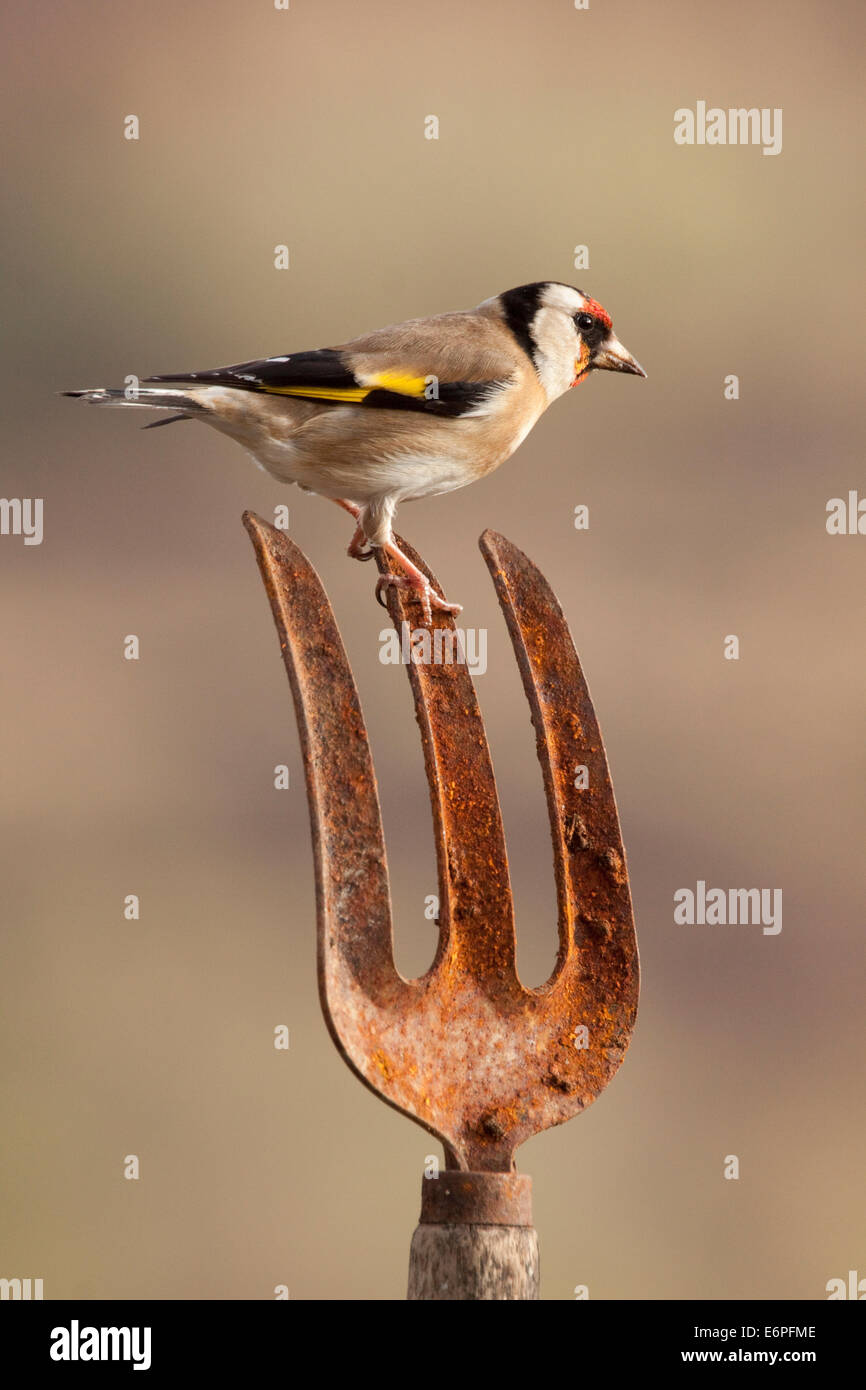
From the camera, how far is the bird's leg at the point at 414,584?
2.65 meters

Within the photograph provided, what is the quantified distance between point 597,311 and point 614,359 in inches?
4.7

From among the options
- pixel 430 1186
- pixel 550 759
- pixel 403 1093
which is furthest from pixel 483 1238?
pixel 550 759

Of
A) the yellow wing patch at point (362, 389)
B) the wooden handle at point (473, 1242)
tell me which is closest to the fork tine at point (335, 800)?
the wooden handle at point (473, 1242)

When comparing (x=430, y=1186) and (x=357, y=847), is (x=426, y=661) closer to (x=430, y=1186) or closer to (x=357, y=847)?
(x=357, y=847)

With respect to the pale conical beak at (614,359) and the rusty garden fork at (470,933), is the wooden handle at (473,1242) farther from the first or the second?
the pale conical beak at (614,359)

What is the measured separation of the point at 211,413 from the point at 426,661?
738mm

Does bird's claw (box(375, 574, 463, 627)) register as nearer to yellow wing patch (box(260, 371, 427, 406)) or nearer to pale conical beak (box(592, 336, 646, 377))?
yellow wing patch (box(260, 371, 427, 406))

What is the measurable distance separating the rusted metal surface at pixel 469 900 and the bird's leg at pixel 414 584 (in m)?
0.06

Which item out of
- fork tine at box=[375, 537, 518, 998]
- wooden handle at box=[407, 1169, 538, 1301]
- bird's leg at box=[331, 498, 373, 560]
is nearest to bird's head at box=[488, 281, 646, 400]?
bird's leg at box=[331, 498, 373, 560]

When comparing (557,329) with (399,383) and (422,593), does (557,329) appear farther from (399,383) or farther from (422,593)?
(422,593)

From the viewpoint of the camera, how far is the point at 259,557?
2309mm

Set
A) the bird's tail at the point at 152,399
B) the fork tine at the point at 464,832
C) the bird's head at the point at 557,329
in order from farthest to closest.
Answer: the bird's head at the point at 557,329, the bird's tail at the point at 152,399, the fork tine at the point at 464,832

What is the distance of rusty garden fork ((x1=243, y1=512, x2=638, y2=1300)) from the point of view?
6.97 feet

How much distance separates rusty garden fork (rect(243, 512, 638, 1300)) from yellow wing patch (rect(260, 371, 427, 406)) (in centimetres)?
49
